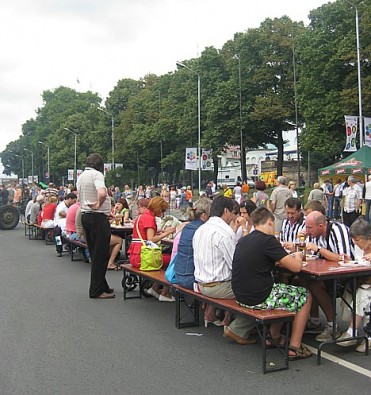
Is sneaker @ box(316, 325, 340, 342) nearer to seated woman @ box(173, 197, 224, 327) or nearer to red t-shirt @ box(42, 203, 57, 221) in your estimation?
seated woman @ box(173, 197, 224, 327)

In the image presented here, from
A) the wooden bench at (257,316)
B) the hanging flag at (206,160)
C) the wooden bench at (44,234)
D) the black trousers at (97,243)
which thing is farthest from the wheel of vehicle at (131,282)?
the hanging flag at (206,160)

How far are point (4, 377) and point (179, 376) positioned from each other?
1.63 metres

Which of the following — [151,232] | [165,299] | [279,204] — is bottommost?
[165,299]

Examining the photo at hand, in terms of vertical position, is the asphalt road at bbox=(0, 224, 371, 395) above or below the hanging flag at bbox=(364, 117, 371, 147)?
below

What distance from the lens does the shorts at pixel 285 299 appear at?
17.9ft

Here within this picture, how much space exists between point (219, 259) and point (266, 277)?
0.72 meters

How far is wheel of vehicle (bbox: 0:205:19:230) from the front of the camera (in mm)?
23281

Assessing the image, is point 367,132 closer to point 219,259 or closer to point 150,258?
point 150,258

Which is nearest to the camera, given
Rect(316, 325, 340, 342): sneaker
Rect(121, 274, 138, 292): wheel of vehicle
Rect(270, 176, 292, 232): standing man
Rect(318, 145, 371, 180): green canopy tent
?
Rect(316, 325, 340, 342): sneaker

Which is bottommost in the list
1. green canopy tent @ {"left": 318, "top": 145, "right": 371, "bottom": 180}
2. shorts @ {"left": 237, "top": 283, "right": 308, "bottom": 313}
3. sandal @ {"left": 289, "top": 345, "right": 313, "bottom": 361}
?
sandal @ {"left": 289, "top": 345, "right": 313, "bottom": 361}

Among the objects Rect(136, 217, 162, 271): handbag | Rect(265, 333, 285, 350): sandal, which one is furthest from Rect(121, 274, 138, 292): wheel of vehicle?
Rect(265, 333, 285, 350): sandal

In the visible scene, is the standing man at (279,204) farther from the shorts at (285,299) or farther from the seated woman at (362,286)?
the shorts at (285,299)

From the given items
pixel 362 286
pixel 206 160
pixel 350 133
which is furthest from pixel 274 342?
pixel 206 160

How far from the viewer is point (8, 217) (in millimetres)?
23422
